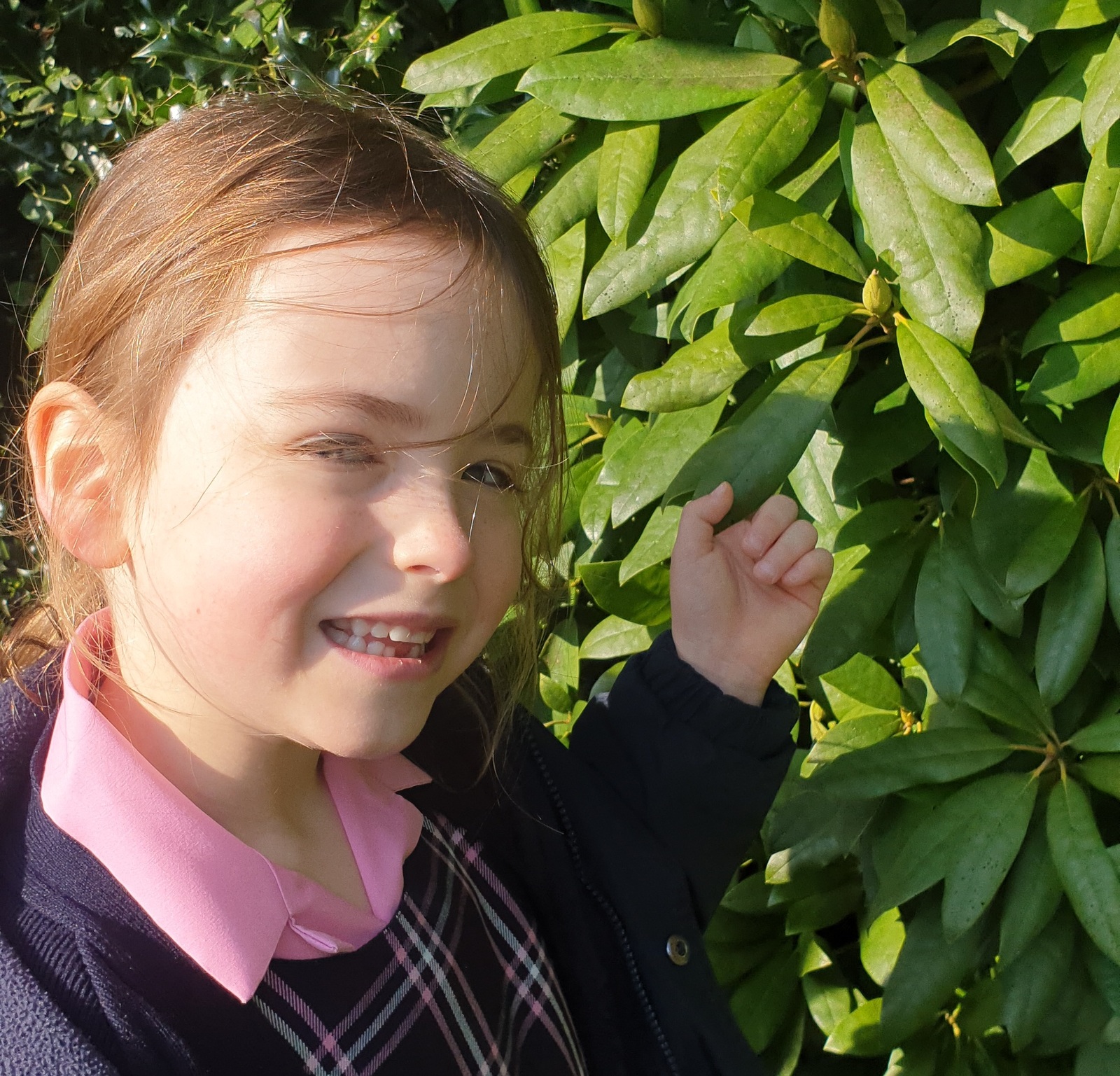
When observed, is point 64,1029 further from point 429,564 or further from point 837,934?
point 837,934

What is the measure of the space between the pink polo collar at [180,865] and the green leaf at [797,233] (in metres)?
0.67

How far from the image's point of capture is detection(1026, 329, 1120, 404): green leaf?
112cm

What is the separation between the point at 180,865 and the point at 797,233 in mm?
737

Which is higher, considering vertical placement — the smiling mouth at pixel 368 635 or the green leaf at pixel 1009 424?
the smiling mouth at pixel 368 635

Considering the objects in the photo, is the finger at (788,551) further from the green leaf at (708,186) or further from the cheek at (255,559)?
the cheek at (255,559)

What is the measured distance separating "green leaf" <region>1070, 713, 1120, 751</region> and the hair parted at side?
58 cm

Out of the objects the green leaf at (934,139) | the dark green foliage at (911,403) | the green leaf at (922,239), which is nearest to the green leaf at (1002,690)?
the dark green foliage at (911,403)

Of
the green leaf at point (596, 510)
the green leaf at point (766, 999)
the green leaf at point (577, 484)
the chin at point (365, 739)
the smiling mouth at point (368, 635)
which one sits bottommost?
the green leaf at point (766, 999)

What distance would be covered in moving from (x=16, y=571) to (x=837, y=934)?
1432mm

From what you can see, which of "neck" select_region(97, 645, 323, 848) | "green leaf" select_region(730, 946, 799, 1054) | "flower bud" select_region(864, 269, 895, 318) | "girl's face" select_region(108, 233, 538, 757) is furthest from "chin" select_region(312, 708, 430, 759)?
"green leaf" select_region(730, 946, 799, 1054)

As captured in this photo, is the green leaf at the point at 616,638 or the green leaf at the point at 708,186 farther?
the green leaf at the point at 616,638

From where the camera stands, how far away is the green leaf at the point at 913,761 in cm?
125

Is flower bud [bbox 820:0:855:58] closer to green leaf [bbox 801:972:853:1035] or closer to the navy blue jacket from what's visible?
the navy blue jacket

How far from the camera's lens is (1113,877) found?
3.82ft
